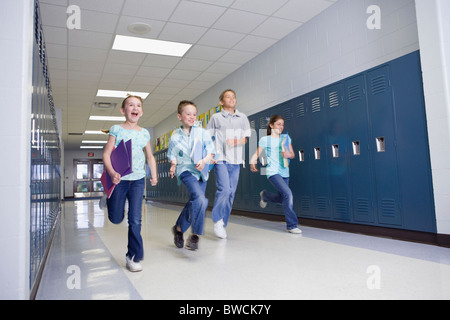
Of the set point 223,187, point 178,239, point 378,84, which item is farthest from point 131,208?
point 378,84

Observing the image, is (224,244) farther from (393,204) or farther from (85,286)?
(393,204)

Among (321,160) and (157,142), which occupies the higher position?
(157,142)

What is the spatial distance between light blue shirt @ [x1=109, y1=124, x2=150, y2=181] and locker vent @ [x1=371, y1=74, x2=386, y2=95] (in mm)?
2334

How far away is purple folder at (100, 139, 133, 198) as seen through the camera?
201 centimetres

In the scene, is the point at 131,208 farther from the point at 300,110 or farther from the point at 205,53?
the point at 205,53

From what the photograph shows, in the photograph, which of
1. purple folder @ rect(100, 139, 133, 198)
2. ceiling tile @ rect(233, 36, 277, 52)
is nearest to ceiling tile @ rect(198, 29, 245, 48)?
ceiling tile @ rect(233, 36, 277, 52)

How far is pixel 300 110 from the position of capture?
4238 mm

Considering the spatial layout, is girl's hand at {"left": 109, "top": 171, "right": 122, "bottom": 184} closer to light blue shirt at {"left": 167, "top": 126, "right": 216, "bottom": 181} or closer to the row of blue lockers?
light blue shirt at {"left": 167, "top": 126, "right": 216, "bottom": 181}

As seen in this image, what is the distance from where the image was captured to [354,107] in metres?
3.46

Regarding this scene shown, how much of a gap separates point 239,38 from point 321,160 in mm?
2279

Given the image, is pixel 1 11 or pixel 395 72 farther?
pixel 395 72

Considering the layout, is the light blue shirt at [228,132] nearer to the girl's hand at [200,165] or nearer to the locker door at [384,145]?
the girl's hand at [200,165]

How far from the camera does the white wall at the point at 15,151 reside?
1.30m

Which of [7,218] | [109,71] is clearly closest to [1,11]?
[7,218]
